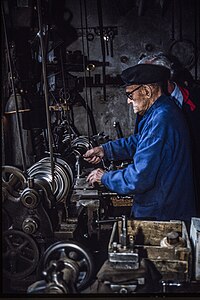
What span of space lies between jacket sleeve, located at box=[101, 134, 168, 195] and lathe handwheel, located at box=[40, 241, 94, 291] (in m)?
0.52

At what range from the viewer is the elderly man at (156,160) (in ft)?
6.66

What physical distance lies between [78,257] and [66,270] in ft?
0.46

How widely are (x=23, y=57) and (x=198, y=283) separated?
6.99 feet

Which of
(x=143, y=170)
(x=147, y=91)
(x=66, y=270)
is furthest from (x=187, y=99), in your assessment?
(x=66, y=270)

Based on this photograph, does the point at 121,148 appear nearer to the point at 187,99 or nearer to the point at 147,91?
the point at 147,91

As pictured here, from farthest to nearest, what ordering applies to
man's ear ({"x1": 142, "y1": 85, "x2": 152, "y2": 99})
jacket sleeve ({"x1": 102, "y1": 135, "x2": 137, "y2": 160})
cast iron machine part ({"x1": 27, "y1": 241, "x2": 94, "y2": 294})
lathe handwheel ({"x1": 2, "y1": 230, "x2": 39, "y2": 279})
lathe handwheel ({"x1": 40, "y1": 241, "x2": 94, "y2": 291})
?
1. jacket sleeve ({"x1": 102, "y1": 135, "x2": 137, "y2": 160})
2. man's ear ({"x1": 142, "y1": 85, "x2": 152, "y2": 99})
3. lathe handwheel ({"x1": 2, "y1": 230, "x2": 39, "y2": 279})
4. lathe handwheel ({"x1": 40, "y1": 241, "x2": 94, "y2": 291})
5. cast iron machine part ({"x1": 27, "y1": 241, "x2": 94, "y2": 294})

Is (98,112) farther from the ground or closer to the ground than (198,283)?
farther from the ground

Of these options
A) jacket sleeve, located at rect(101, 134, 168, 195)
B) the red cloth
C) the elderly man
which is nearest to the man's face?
the elderly man

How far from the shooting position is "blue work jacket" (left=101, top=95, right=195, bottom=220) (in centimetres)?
202

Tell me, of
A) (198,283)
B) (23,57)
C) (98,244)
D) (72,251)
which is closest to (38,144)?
(23,57)

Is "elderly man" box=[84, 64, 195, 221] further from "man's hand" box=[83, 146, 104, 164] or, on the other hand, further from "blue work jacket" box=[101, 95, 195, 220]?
"man's hand" box=[83, 146, 104, 164]

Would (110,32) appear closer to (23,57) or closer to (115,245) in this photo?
(23,57)

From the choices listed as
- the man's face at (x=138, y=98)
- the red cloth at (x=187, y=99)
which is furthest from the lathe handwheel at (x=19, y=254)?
the red cloth at (x=187, y=99)

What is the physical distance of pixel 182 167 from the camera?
218 cm
